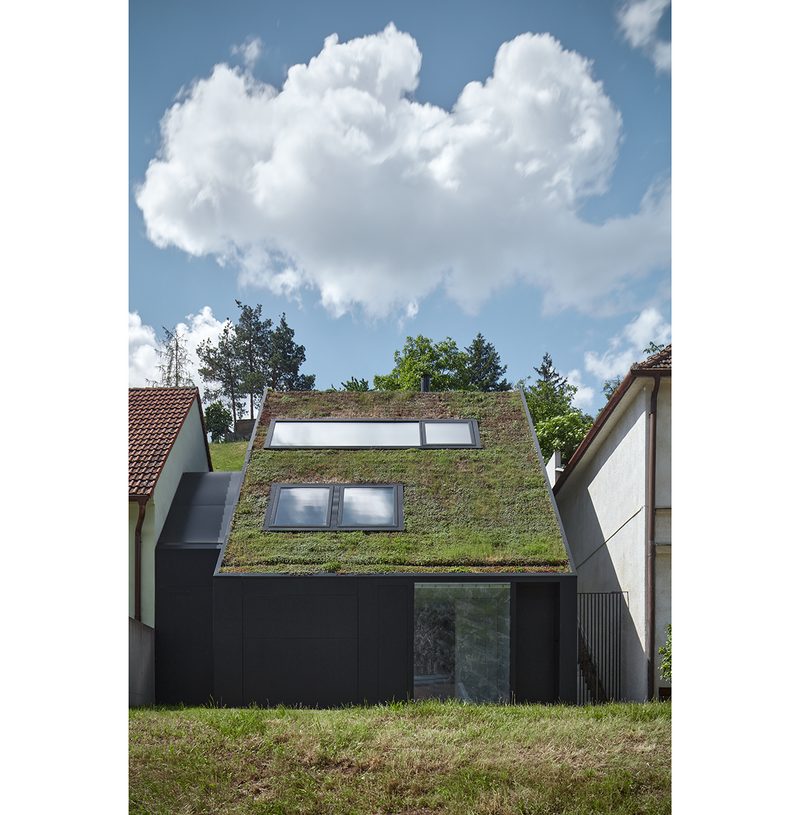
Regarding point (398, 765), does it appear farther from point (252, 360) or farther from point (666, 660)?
point (252, 360)

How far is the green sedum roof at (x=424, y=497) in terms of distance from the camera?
332 inches

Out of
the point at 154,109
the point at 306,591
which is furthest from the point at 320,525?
the point at 154,109

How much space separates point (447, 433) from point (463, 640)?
4014 millimetres

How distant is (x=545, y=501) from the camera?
9562mm

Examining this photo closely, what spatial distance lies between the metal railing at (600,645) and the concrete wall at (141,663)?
23.2 feet

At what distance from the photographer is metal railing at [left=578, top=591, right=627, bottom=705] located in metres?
9.59

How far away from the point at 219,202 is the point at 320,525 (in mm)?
5246

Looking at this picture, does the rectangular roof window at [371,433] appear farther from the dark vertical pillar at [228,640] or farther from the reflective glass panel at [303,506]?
the dark vertical pillar at [228,640]

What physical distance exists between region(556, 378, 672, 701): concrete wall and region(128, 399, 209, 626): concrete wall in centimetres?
790
